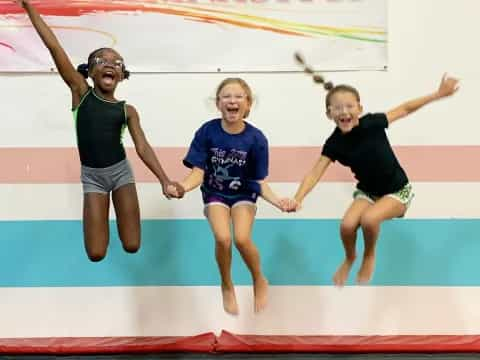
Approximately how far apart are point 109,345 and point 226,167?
144 centimetres

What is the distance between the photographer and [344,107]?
2605 mm

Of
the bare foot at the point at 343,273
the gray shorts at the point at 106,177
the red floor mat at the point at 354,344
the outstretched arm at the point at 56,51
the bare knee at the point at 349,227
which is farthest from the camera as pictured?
the red floor mat at the point at 354,344

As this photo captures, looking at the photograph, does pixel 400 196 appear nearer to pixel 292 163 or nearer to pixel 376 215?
pixel 376 215

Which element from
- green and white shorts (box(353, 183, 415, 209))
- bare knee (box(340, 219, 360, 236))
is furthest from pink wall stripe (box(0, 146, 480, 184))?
bare knee (box(340, 219, 360, 236))

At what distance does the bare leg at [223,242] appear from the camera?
8.76 feet

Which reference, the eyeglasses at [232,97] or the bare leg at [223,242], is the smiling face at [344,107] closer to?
the eyeglasses at [232,97]

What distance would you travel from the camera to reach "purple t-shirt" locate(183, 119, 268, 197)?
2.71 metres

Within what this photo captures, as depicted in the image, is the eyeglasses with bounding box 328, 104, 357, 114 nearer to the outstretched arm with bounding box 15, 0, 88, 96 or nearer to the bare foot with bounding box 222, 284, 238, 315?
the bare foot with bounding box 222, 284, 238, 315

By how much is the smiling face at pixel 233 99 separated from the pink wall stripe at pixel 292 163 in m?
0.91

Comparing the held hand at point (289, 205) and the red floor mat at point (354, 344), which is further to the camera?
the red floor mat at point (354, 344)

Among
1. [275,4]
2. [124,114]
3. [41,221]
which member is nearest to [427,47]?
[275,4]

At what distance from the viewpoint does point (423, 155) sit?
11.7 ft

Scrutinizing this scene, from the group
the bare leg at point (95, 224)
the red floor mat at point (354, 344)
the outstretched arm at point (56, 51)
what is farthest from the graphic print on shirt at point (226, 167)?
the red floor mat at point (354, 344)

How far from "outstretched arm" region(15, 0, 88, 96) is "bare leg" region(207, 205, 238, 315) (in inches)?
29.5
